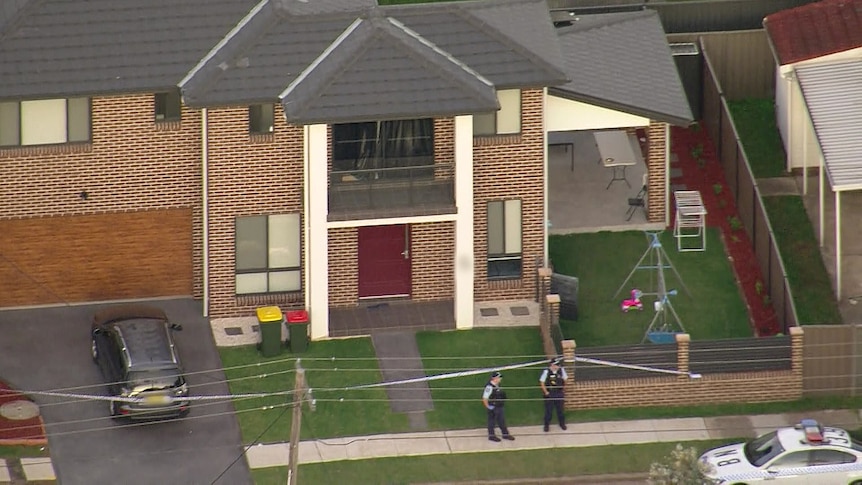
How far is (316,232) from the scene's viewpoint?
6206cm

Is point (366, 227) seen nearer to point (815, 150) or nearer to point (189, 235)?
point (189, 235)

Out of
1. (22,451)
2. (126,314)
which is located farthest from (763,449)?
(22,451)

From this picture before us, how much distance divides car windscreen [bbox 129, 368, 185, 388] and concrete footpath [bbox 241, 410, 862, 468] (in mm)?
2304

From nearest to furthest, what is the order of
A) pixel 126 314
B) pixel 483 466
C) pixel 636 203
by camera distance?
1. pixel 483 466
2. pixel 126 314
3. pixel 636 203

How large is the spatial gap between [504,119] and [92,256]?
10464mm

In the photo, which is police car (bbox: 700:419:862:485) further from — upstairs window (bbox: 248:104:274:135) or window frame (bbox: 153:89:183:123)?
window frame (bbox: 153:89:183:123)

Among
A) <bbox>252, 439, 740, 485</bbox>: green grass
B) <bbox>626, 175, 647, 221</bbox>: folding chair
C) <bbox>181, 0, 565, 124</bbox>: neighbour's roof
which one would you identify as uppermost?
<bbox>181, 0, 565, 124</bbox>: neighbour's roof

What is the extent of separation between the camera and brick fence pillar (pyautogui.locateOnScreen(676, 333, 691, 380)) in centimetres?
5950

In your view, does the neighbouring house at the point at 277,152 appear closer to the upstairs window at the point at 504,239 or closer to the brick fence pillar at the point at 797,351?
the upstairs window at the point at 504,239

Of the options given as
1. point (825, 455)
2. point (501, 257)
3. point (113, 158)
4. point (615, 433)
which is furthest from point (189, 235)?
point (825, 455)

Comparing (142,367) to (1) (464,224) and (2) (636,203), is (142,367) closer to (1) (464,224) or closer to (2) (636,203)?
(1) (464,224)

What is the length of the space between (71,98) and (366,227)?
304 inches

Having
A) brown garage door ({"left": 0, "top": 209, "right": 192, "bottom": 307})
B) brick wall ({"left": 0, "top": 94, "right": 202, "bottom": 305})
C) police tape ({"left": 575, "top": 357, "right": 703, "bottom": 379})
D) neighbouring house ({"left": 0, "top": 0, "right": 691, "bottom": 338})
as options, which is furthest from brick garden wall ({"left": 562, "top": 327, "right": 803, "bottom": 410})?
brown garage door ({"left": 0, "top": 209, "right": 192, "bottom": 307})

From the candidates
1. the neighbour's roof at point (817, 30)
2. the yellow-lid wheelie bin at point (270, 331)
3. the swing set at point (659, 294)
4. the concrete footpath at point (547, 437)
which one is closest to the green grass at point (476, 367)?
the concrete footpath at point (547, 437)
